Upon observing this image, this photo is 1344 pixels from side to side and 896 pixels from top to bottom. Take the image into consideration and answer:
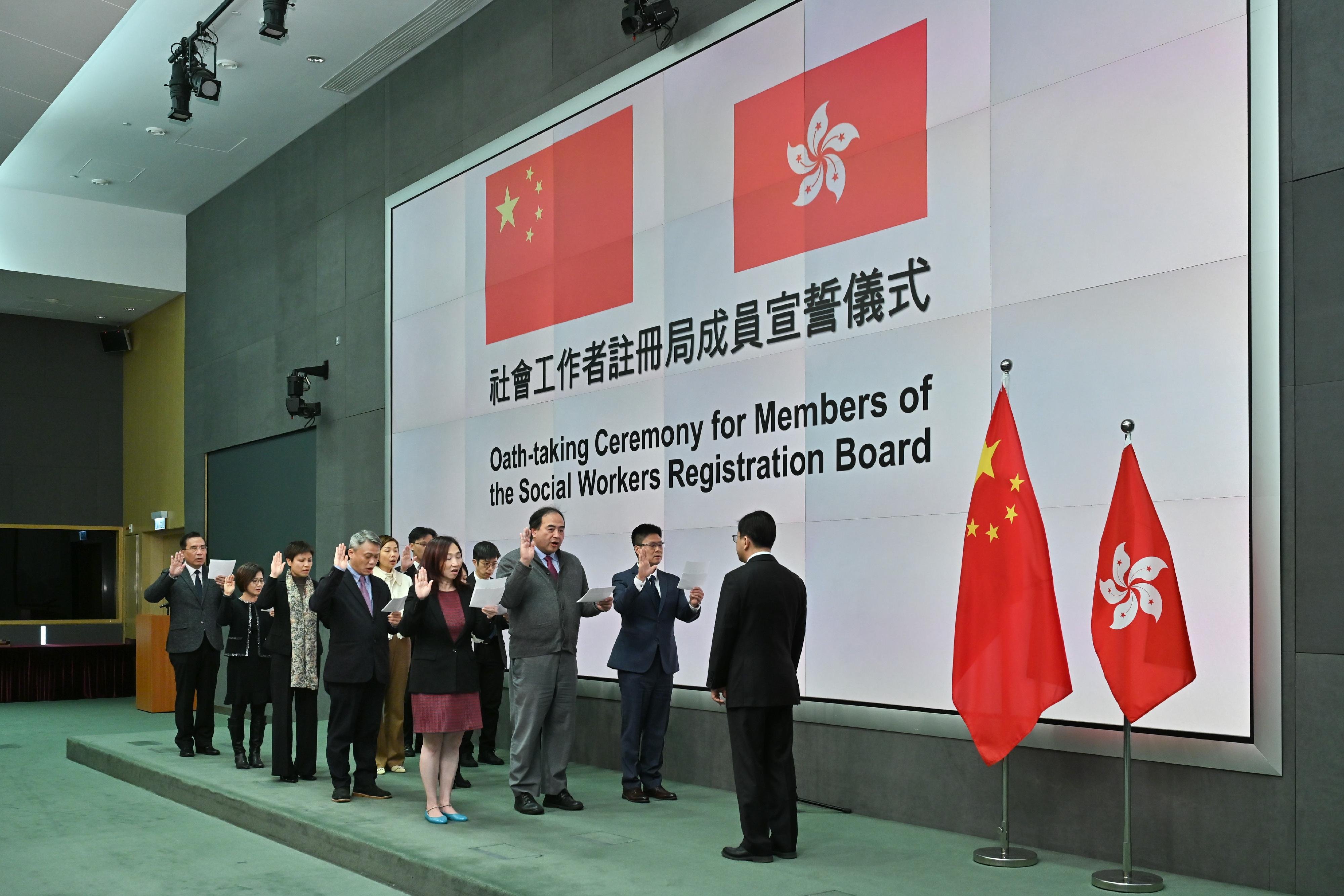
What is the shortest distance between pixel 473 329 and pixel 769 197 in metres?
3.35

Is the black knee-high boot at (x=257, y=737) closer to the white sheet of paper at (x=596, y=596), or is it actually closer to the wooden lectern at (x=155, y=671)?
the white sheet of paper at (x=596, y=596)

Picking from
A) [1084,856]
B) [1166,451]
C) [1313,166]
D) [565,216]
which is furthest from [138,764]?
[1313,166]

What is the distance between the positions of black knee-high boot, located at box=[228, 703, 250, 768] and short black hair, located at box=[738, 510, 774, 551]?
13.8 ft

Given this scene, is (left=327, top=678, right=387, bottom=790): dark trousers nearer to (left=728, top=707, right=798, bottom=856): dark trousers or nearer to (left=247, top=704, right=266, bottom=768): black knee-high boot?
(left=247, top=704, right=266, bottom=768): black knee-high boot

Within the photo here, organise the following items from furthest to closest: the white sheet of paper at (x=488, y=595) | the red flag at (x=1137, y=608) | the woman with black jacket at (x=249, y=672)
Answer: the woman with black jacket at (x=249, y=672)
the white sheet of paper at (x=488, y=595)
the red flag at (x=1137, y=608)

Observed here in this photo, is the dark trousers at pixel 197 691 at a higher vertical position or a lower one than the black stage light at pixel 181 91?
lower

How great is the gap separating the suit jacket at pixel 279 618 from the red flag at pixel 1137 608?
4.56 metres

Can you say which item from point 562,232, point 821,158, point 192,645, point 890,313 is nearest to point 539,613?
point 890,313

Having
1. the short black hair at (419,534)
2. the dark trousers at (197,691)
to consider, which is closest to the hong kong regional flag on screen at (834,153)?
the short black hair at (419,534)

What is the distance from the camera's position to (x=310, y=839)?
5789mm

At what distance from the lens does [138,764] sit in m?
8.07

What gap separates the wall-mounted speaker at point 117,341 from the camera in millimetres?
16312

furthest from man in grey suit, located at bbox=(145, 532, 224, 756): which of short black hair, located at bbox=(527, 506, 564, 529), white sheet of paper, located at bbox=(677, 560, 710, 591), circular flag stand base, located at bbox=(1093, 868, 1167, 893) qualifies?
circular flag stand base, located at bbox=(1093, 868, 1167, 893)

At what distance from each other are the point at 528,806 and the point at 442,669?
90 centimetres
